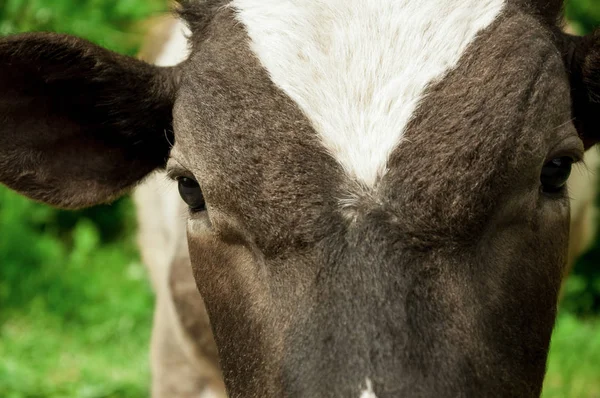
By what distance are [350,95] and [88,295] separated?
17.4 feet

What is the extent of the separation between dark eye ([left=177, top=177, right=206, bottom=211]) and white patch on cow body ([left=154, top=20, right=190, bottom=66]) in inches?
62.2

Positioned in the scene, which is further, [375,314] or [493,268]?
[493,268]

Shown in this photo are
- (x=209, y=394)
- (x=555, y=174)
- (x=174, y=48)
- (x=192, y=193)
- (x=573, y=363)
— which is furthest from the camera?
(x=573, y=363)

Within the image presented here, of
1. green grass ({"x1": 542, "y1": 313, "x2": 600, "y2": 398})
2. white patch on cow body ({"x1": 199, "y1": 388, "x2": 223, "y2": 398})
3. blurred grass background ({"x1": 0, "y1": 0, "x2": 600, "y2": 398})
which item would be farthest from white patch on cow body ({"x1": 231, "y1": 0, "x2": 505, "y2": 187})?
green grass ({"x1": 542, "y1": 313, "x2": 600, "y2": 398})

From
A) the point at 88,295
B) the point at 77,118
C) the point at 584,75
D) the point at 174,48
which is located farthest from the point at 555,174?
the point at 88,295

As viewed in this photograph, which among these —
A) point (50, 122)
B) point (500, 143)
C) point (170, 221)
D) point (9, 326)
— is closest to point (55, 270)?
point (9, 326)

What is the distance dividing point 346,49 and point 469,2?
44cm

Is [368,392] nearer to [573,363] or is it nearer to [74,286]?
[573,363]

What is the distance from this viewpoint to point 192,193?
11.3 feet

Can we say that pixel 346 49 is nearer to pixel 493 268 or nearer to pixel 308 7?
pixel 308 7

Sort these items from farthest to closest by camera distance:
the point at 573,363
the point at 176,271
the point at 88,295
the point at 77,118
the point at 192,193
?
the point at 88,295
the point at 573,363
the point at 176,271
the point at 77,118
the point at 192,193

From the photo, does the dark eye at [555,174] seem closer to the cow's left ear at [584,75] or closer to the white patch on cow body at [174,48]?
the cow's left ear at [584,75]

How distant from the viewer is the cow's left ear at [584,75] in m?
3.46

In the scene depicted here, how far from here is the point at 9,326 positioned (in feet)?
24.8
